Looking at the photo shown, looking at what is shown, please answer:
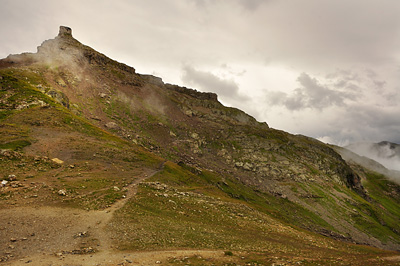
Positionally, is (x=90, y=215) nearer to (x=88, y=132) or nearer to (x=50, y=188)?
(x=50, y=188)

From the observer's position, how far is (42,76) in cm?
12475

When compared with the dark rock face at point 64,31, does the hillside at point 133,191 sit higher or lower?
lower

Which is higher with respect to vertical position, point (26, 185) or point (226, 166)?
point (226, 166)

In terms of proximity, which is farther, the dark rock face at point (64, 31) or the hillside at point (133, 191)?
the dark rock face at point (64, 31)

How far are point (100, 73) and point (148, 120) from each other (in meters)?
61.2

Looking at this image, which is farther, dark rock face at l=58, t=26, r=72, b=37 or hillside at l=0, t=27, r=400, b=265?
dark rock face at l=58, t=26, r=72, b=37

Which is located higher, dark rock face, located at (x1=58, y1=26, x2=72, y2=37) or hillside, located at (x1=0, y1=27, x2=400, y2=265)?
dark rock face, located at (x1=58, y1=26, x2=72, y2=37)

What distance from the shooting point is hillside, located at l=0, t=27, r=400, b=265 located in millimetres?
27312

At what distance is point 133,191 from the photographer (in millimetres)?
47625

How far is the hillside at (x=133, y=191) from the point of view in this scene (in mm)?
27312

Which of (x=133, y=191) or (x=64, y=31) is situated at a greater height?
(x=64, y=31)

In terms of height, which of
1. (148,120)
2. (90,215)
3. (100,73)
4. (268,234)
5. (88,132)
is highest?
(100,73)

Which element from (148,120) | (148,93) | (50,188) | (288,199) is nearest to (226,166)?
(288,199)

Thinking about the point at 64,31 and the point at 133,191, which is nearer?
the point at 133,191
